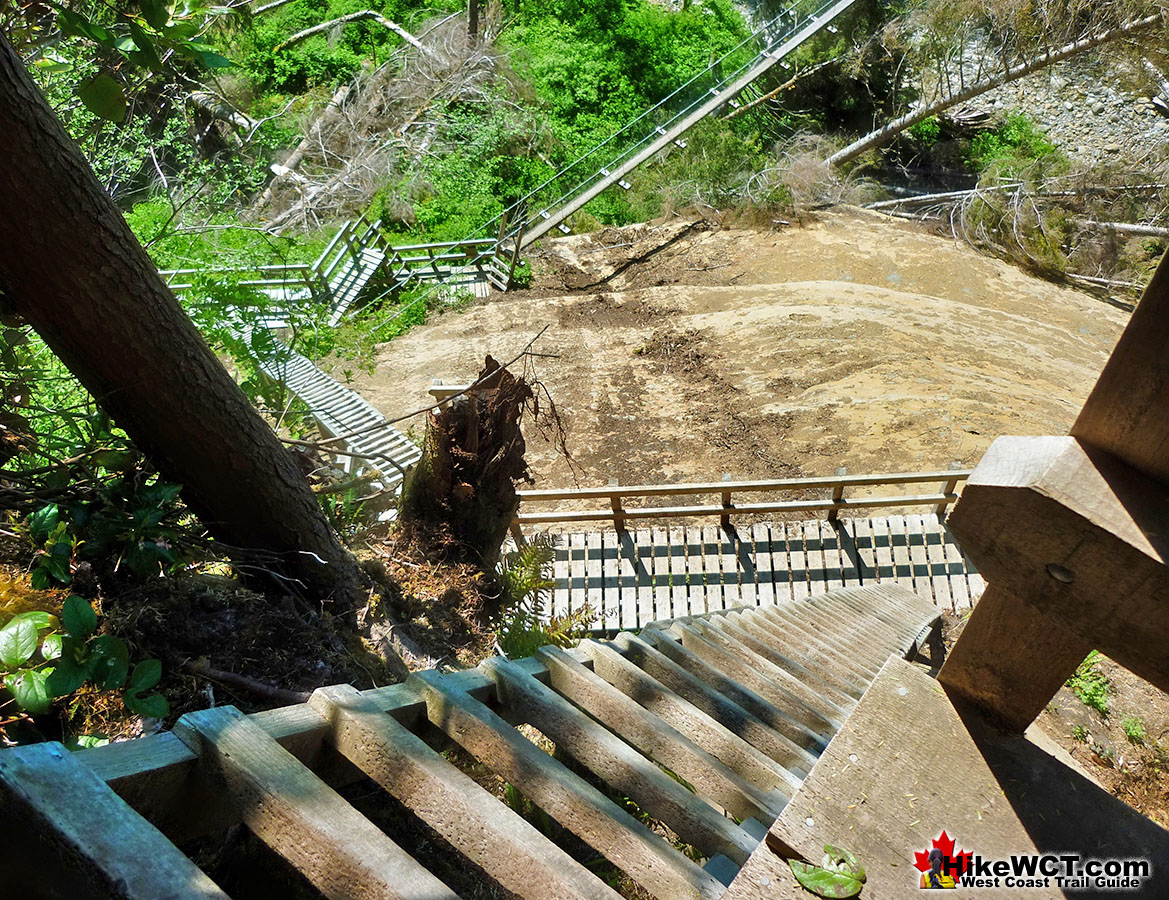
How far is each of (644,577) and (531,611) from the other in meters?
1.87

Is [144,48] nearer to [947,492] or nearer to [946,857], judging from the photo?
[946,857]

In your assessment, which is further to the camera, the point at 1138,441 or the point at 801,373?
the point at 801,373

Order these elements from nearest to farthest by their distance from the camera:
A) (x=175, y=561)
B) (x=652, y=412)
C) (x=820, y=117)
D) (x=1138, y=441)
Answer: (x=1138, y=441), (x=175, y=561), (x=652, y=412), (x=820, y=117)

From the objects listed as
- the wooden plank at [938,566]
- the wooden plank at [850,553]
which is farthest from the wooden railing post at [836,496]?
the wooden plank at [938,566]

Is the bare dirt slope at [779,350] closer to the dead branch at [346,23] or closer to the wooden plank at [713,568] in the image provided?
the wooden plank at [713,568]

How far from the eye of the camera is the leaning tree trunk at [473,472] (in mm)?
4949

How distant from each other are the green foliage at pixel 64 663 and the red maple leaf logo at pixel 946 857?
201 centimetres

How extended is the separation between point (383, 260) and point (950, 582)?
38.6 feet

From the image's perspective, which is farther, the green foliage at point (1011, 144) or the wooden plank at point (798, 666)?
the green foliage at point (1011, 144)

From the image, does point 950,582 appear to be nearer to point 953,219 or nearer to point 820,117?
point 953,219

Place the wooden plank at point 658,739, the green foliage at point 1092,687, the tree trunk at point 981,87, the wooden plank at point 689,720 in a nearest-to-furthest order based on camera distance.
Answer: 1. the wooden plank at point 658,739
2. the wooden plank at point 689,720
3. the green foliage at point 1092,687
4. the tree trunk at point 981,87

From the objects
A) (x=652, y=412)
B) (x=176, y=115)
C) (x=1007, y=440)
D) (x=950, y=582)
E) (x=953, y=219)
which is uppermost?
(x=176, y=115)

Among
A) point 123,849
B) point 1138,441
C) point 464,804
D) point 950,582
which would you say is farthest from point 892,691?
point 950,582

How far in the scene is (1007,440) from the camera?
4.03ft
